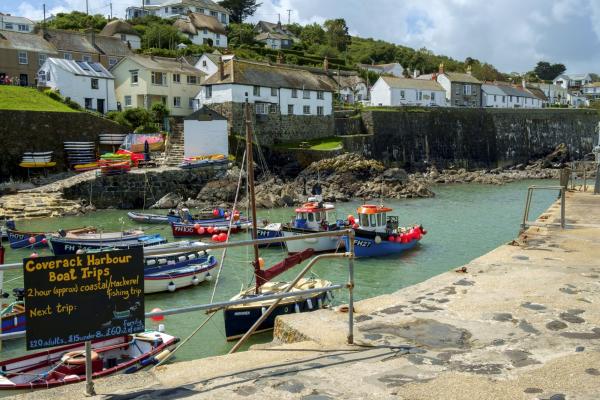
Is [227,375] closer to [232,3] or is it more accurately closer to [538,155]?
[538,155]

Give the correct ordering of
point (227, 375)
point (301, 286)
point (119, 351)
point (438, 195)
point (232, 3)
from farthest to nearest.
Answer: point (232, 3) → point (438, 195) → point (301, 286) → point (119, 351) → point (227, 375)

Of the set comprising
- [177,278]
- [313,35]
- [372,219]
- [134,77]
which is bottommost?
[177,278]

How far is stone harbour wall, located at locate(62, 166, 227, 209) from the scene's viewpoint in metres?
40.2

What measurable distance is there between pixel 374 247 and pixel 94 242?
40.1 feet

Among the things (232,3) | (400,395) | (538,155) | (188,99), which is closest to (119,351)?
(400,395)

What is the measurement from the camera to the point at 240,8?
11375 centimetres

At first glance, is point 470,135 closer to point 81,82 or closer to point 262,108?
point 262,108

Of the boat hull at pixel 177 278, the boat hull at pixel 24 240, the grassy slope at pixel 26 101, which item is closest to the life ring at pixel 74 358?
the boat hull at pixel 177 278

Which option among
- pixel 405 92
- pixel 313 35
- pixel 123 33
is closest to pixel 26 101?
pixel 123 33

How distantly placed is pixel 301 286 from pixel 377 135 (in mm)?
47352

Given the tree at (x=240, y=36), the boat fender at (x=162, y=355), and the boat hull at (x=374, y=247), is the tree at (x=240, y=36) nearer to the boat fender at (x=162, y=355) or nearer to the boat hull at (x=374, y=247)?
the boat hull at (x=374, y=247)

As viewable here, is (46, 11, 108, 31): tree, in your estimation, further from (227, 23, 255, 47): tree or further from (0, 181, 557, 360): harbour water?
(0, 181, 557, 360): harbour water

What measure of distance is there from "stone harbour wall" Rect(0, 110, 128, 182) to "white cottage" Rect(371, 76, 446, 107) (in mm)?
39075

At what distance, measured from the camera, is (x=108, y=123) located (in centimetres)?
4750
